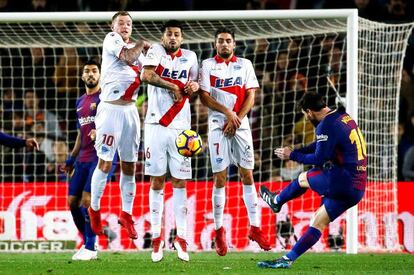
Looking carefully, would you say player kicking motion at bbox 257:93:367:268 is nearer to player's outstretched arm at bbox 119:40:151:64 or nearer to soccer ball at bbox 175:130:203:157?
soccer ball at bbox 175:130:203:157

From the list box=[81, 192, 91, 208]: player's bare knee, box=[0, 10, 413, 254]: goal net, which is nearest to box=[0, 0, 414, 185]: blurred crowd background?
box=[0, 10, 413, 254]: goal net

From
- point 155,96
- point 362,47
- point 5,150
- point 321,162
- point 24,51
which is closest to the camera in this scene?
point 321,162

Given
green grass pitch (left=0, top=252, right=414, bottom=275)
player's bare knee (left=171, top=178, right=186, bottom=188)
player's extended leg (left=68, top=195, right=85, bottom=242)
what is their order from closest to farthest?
green grass pitch (left=0, top=252, right=414, bottom=275) → player's bare knee (left=171, top=178, right=186, bottom=188) → player's extended leg (left=68, top=195, right=85, bottom=242)

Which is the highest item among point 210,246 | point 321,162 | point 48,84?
point 48,84

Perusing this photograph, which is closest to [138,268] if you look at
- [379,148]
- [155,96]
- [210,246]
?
[155,96]

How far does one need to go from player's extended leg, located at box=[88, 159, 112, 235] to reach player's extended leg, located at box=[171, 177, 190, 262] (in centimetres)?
81

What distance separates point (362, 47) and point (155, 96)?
15.8 ft

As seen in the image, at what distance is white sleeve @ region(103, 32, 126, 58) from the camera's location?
12.4m

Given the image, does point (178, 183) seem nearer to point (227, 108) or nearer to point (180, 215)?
point (180, 215)

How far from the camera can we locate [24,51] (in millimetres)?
19234

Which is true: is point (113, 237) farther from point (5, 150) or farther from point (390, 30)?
point (390, 30)

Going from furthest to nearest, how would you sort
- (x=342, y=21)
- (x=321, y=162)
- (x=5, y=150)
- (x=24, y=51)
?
1. (x=24, y=51)
2. (x=5, y=150)
3. (x=342, y=21)
4. (x=321, y=162)

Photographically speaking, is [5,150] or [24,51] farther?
[24,51]

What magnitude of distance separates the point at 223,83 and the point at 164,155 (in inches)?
43.3
